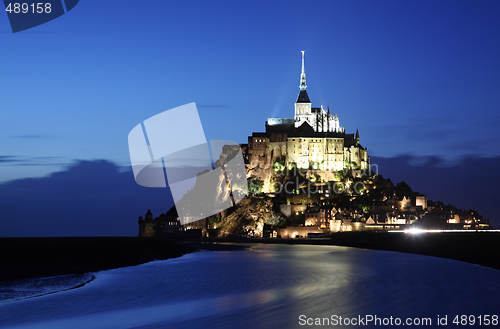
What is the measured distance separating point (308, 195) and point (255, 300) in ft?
299

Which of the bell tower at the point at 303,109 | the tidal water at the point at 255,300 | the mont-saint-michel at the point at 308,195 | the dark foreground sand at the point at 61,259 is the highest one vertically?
the bell tower at the point at 303,109

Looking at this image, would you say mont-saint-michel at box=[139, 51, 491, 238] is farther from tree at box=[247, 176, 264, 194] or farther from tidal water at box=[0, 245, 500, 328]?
tidal water at box=[0, 245, 500, 328]

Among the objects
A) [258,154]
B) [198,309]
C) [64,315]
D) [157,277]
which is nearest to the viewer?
[64,315]

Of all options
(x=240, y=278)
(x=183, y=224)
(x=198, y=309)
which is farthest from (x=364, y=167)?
(x=198, y=309)

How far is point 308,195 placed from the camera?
370 feet

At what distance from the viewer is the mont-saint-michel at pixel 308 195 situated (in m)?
99.9

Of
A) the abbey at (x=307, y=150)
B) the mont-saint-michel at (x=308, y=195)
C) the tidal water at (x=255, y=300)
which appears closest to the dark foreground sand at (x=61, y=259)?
the tidal water at (x=255, y=300)

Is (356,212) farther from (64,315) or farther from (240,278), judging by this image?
(64,315)

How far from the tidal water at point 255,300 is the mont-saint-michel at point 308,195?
63.9 metres

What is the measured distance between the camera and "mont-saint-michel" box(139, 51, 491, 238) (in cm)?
9988

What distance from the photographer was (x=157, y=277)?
103 ft

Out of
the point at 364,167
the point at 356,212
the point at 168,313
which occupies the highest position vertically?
the point at 364,167

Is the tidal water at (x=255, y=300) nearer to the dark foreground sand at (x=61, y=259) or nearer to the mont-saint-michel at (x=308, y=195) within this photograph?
the dark foreground sand at (x=61, y=259)

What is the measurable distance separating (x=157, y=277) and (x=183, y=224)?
8175cm
